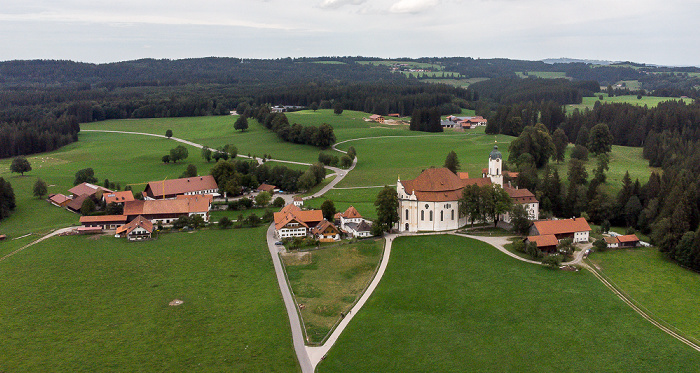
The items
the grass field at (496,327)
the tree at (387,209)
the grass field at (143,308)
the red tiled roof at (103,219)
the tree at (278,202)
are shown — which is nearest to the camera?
the grass field at (496,327)

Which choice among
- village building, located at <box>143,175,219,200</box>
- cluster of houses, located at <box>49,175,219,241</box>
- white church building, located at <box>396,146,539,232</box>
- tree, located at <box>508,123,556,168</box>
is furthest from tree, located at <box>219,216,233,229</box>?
tree, located at <box>508,123,556,168</box>

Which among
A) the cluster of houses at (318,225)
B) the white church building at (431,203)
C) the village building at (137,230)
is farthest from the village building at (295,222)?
the village building at (137,230)

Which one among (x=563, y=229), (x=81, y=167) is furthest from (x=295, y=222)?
(x=81, y=167)

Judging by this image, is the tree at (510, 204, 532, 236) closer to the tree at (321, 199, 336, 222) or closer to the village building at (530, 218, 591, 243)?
the village building at (530, 218, 591, 243)

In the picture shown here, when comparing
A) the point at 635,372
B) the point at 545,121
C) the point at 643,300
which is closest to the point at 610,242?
the point at 643,300

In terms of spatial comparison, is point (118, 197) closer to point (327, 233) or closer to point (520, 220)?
point (327, 233)

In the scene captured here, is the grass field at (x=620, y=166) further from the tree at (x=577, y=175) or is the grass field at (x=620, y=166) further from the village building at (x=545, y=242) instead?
the village building at (x=545, y=242)
